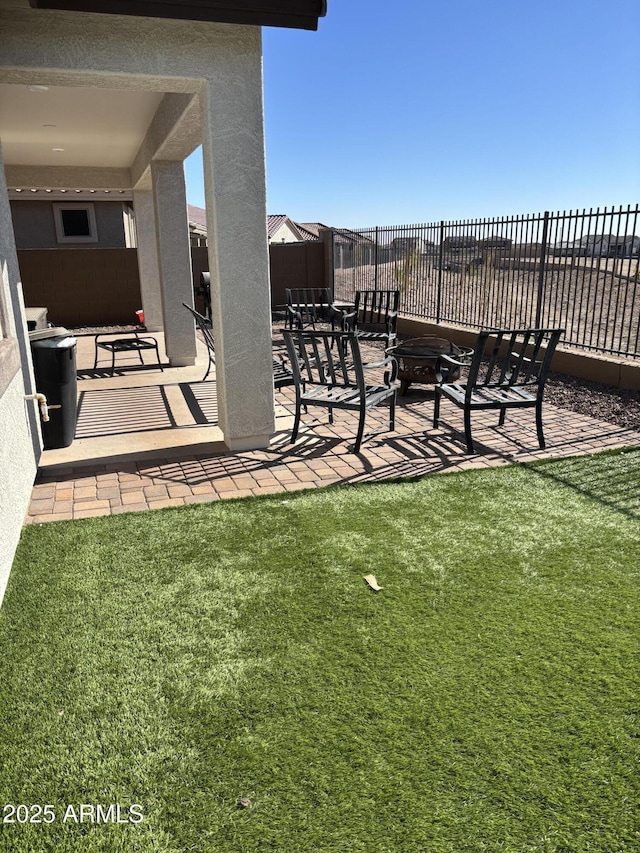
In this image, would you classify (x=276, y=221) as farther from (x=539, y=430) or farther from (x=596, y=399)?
(x=539, y=430)

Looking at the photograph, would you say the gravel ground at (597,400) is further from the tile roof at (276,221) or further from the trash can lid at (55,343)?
the tile roof at (276,221)

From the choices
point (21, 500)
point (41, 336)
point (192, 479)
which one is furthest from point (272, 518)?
point (41, 336)

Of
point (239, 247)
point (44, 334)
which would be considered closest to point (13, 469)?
point (44, 334)

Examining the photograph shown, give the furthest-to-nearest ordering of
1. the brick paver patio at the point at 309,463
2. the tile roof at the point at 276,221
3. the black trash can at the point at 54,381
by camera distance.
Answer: the tile roof at the point at 276,221
the black trash can at the point at 54,381
the brick paver patio at the point at 309,463

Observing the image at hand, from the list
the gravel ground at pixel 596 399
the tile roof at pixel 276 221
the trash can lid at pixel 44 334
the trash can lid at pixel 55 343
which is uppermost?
the tile roof at pixel 276 221

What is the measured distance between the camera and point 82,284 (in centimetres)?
1462

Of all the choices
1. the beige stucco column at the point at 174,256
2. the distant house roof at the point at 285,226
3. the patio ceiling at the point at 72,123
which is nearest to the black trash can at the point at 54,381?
the patio ceiling at the point at 72,123

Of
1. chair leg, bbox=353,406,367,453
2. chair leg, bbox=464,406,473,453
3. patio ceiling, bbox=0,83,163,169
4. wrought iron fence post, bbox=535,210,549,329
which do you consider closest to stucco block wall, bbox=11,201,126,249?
patio ceiling, bbox=0,83,163,169

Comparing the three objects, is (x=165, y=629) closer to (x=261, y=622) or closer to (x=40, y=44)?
(x=261, y=622)

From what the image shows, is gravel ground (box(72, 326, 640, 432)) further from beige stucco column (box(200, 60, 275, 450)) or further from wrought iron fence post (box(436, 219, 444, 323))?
wrought iron fence post (box(436, 219, 444, 323))

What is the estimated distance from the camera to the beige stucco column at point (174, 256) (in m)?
8.30

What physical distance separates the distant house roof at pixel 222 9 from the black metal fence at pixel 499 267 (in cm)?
454

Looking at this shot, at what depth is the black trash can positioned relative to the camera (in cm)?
520

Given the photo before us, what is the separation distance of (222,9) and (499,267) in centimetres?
709
